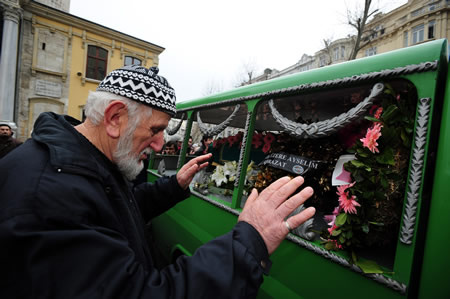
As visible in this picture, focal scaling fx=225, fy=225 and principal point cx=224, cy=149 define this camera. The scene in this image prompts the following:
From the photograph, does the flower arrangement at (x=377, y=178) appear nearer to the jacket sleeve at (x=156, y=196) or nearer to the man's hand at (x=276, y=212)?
the man's hand at (x=276, y=212)

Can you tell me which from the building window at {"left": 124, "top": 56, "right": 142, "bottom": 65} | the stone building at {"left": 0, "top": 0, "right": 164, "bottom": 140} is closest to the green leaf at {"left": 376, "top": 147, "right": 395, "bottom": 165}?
the stone building at {"left": 0, "top": 0, "right": 164, "bottom": 140}

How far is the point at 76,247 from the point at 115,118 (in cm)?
72

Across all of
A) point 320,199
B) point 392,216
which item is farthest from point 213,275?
point 320,199

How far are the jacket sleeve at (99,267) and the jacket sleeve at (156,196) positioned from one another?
0.98m

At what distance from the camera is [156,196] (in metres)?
1.90

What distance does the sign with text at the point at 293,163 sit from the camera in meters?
1.99

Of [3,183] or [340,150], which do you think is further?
[340,150]

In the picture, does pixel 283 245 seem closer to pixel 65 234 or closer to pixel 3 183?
pixel 65 234

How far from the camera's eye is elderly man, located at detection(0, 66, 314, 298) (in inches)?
29.5

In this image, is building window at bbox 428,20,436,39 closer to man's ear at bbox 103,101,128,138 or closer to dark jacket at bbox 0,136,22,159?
man's ear at bbox 103,101,128,138

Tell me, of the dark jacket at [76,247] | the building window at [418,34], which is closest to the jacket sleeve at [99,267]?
the dark jacket at [76,247]

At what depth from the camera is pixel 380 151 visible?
4.52ft

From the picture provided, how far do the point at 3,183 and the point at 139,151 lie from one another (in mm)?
607

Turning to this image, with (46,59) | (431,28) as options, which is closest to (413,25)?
(431,28)
